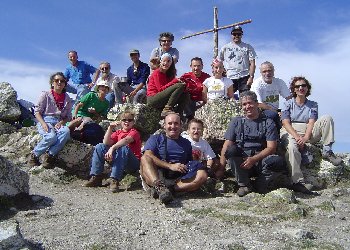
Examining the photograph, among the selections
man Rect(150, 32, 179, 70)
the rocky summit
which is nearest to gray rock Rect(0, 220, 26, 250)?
the rocky summit

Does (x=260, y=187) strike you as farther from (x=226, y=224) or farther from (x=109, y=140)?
(x=109, y=140)

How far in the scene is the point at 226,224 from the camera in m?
7.76

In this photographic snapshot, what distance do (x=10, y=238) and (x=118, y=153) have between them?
Answer: 16.3ft

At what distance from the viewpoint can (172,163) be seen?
975 cm

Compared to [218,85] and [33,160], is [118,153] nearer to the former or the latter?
[33,160]

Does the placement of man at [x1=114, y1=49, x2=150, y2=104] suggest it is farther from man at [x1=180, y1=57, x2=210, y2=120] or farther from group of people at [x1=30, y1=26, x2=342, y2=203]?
man at [x1=180, y1=57, x2=210, y2=120]

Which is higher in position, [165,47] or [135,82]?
[165,47]

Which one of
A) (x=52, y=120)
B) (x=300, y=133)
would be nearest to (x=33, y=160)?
(x=52, y=120)

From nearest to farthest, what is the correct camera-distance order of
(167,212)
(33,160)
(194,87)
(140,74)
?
(167,212) → (33,160) → (194,87) → (140,74)

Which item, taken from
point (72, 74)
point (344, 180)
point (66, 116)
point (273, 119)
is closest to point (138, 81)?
point (72, 74)

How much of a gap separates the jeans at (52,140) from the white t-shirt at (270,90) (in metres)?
5.53

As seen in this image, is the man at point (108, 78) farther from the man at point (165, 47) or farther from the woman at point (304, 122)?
the woman at point (304, 122)

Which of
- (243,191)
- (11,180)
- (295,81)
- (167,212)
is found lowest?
(167,212)

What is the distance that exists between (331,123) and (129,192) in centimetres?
550
